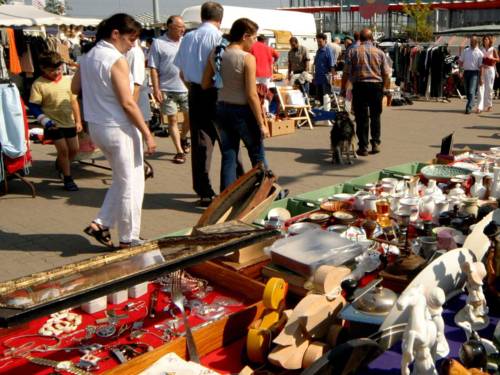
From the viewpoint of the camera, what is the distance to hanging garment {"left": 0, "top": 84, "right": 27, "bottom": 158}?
570cm

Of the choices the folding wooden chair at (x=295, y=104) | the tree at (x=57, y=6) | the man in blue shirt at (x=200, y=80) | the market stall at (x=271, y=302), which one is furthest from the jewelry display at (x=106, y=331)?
the tree at (x=57, y=6)

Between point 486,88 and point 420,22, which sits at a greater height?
point 420,22

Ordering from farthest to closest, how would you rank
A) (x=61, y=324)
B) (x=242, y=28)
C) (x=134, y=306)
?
(x=242, y=28) → (x=134, y=306) → (x=61, y=324)

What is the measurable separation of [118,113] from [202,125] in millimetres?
1469

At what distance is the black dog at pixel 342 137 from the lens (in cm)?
705

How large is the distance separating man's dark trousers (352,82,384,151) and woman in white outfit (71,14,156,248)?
4274mm

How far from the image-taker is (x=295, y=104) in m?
10.1

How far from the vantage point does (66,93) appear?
594 centimetres

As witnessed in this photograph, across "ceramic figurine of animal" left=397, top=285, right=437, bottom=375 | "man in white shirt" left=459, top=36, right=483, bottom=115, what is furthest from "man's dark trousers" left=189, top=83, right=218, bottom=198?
"man in white shirt" left=459, top=36, right=483, bottom=115

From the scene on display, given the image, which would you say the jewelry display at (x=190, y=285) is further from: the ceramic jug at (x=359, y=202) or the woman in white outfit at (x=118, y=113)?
the woman in white outfit at (x=118, y=113)

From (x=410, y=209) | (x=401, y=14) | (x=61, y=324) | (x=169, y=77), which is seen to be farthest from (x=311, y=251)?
(x=401, y=14)

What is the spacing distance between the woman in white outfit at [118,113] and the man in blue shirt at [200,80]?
1.25 m

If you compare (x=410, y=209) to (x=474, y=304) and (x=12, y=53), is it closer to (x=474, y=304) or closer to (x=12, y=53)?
(x=474, y=304)

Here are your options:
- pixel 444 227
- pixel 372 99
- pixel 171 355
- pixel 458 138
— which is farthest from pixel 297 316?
pixel 458 138
